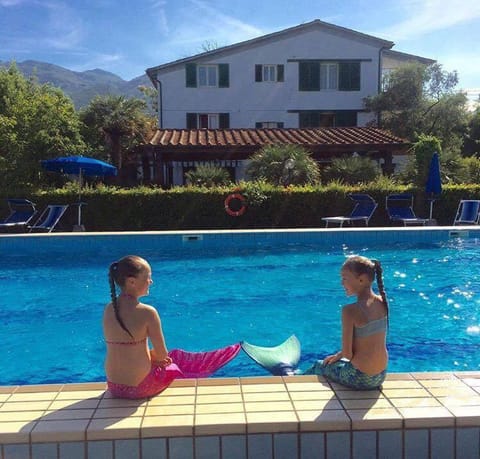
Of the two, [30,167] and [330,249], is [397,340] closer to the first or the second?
[330,249]

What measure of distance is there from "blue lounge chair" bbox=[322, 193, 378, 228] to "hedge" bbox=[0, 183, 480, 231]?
0.96 ft

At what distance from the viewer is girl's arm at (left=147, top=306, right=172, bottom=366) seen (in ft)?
9.21

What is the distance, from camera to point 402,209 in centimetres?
1384

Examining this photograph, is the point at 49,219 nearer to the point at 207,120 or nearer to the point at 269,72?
the point at 207,120

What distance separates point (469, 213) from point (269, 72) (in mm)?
16613

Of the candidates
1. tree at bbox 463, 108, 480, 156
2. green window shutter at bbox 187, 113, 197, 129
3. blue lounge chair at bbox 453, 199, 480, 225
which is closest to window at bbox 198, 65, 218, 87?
green window shutter at bbox 187, 113, 197, 129

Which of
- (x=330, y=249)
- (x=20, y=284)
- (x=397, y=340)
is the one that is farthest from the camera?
(x=330, y=249)

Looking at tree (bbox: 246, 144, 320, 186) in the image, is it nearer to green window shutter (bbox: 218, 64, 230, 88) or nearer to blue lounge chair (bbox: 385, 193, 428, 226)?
blue lounge chair (bbox: 385, 193, 428, 226)

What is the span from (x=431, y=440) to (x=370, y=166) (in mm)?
15050

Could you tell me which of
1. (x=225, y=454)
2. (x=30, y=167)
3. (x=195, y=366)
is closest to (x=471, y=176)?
(x=30, y=167)

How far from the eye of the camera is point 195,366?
13.0ft

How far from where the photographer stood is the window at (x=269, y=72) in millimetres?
27266

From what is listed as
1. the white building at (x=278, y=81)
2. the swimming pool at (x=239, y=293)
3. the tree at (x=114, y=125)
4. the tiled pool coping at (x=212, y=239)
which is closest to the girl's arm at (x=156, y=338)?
the swimming pool at (x=239, y=293)

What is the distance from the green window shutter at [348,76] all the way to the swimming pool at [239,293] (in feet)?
57.2
